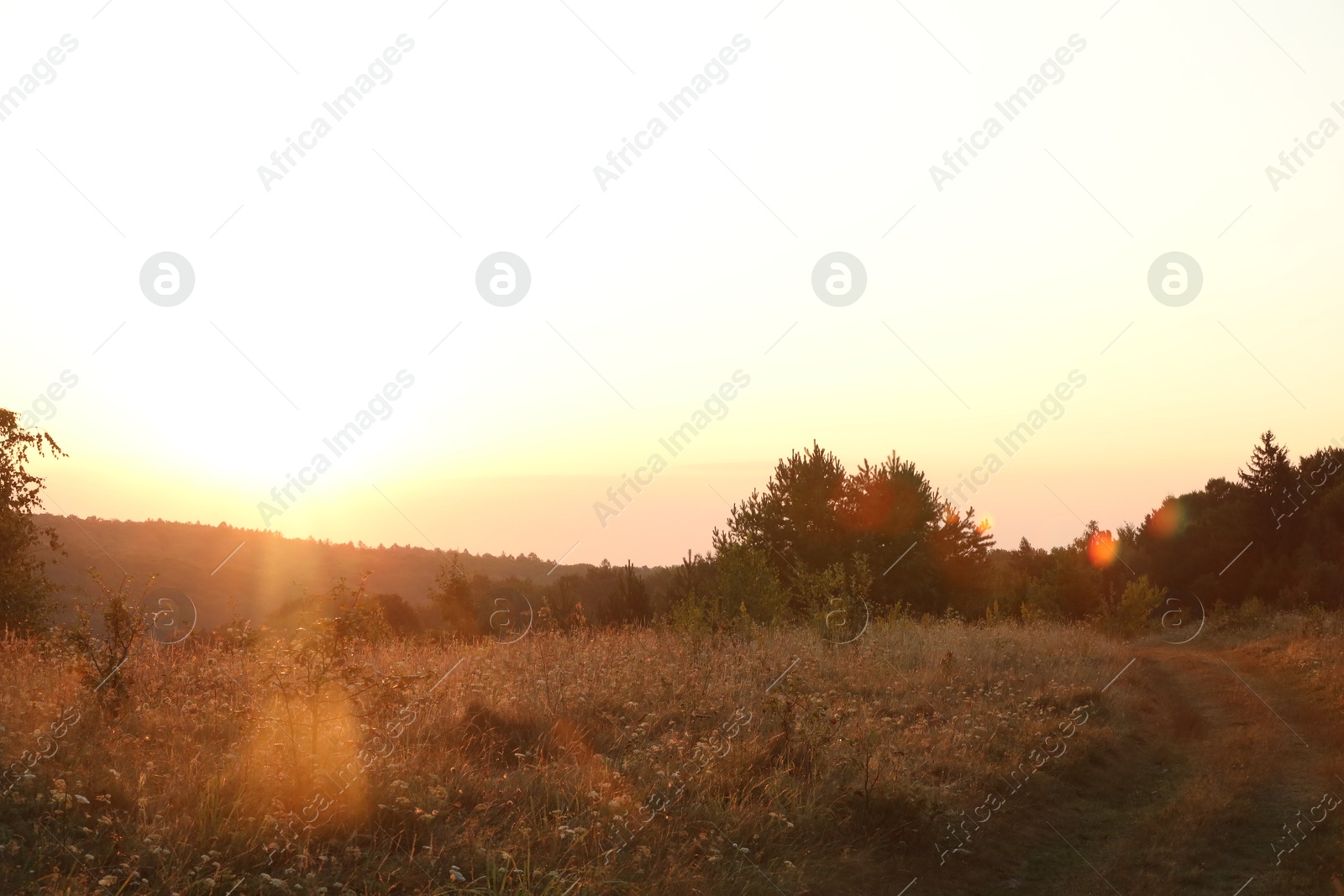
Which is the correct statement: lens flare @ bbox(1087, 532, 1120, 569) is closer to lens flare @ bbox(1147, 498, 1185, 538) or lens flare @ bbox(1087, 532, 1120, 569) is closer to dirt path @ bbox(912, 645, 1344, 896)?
lens flare @ bbox(1147, 498, 1185, 538)

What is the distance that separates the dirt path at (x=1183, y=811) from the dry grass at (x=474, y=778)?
0.58 m

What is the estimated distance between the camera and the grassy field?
526 cm

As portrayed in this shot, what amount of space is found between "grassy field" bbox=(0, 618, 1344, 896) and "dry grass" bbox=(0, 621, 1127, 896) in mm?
27

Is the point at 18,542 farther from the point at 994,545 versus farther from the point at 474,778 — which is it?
the point at 994,545

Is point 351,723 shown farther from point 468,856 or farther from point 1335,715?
point 1335,715

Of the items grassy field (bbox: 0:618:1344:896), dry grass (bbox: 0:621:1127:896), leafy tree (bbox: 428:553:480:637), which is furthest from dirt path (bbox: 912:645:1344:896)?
leafy tree (bbox: 428:553:480:637)

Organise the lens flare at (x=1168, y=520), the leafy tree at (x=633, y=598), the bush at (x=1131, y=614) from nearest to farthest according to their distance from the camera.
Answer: the leafy tree at (x=633, y=598)
the bush at (x=1131, y=614)
the lens flare at (x=1168, y=520)

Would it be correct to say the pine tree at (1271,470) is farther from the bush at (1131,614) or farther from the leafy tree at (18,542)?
the leafy tree at (18,542)

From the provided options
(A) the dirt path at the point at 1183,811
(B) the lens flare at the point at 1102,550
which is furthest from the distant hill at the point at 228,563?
(A) the dirt path at the point at 1183,811

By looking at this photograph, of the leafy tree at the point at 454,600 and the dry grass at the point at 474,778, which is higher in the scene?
the dry grass at the point at 474,778

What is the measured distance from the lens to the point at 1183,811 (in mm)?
8539

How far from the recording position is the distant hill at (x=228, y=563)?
151 feet

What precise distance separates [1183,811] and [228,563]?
201ft

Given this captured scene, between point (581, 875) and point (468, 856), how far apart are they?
74 cm
